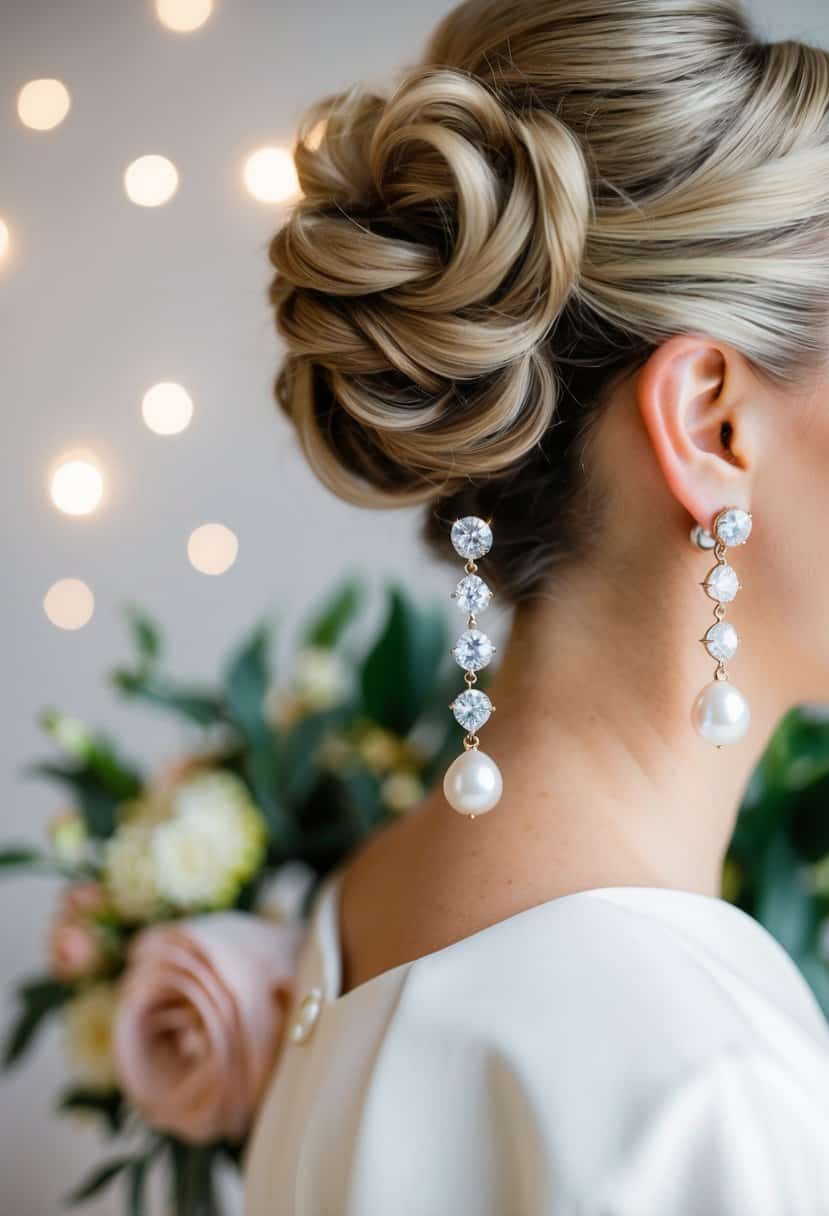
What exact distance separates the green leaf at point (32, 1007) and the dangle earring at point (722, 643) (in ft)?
2.38

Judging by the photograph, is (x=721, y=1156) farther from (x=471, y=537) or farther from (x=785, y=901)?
(x=785, y=901)

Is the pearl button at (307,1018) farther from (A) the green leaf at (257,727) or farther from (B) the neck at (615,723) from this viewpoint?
(A) the green leaf at (257,727)

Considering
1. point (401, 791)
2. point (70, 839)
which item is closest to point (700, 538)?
point (401, 791)

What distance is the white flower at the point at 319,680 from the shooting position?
111 centimetres

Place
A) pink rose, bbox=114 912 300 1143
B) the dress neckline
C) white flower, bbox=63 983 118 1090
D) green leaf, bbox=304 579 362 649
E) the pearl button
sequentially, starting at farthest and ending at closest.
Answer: green leaf, bbox=304 579 362 649 → white flower, bbox=63 983 118 1090 → pink rose, bbox=114 912 300 1143 → the pearl button → the dress neckline

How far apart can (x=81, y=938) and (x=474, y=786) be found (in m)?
0.57

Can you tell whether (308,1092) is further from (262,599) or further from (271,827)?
(262,599)

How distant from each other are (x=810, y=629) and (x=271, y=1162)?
0.53m

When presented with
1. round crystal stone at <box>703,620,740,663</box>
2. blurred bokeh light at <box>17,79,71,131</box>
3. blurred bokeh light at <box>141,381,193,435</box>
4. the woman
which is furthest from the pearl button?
blurred bokeh light at <box>17,79,71,131</box>

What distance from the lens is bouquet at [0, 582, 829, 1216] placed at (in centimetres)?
95

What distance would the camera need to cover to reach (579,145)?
68 cm

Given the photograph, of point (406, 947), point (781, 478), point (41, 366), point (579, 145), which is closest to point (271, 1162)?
point (406, 947)

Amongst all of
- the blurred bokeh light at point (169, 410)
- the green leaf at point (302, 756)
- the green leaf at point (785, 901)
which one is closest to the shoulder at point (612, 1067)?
the green leaf at point (785, 901)

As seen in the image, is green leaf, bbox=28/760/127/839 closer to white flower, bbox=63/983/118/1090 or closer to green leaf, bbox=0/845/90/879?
green leaf, bbox=0/845/90/879
